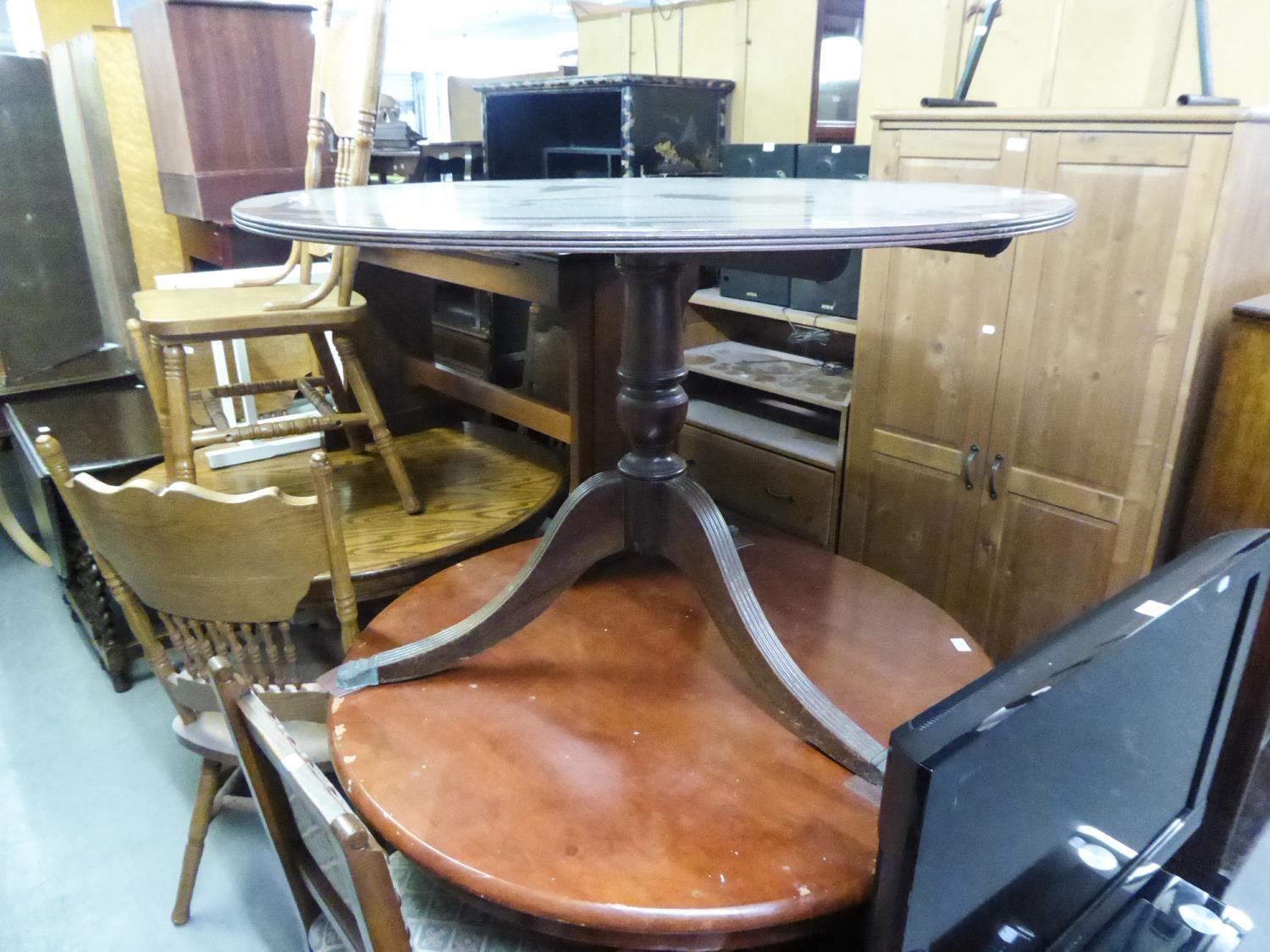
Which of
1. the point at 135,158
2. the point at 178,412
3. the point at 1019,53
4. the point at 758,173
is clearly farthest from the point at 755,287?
the point at 135,158

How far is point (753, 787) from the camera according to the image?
3.03 feet

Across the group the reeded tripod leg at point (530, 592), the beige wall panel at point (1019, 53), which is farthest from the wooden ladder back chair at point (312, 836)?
the beige wall panel at point (1019, 53)

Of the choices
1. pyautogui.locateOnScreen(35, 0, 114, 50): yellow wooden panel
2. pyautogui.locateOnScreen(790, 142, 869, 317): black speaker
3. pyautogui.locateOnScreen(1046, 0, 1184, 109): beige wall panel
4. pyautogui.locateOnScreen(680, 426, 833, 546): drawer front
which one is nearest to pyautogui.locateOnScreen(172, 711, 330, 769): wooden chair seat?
pyautogui.locateOnScreen(680, 426, 833, 546): drawer front

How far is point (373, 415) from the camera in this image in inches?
74.5

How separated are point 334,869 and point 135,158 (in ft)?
9.42

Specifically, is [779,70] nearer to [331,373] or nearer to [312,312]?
[331,373]

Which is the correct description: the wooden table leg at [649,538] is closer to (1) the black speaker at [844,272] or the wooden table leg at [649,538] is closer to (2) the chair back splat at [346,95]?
(2) the chair back splat at [346,95]

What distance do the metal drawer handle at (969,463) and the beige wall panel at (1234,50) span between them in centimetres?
84

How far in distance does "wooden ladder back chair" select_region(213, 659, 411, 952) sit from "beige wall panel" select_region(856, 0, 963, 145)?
2.13 meters

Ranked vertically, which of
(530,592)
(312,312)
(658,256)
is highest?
(658,256)

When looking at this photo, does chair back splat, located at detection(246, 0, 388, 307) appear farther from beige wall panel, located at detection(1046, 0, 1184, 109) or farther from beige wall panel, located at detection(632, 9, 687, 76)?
beige wall panel, located at detection(632, 9, 687, 76)

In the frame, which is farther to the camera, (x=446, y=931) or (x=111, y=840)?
(x=111, y=840)

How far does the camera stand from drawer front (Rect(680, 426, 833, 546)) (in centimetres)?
246

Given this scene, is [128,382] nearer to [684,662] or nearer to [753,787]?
[684,662]
